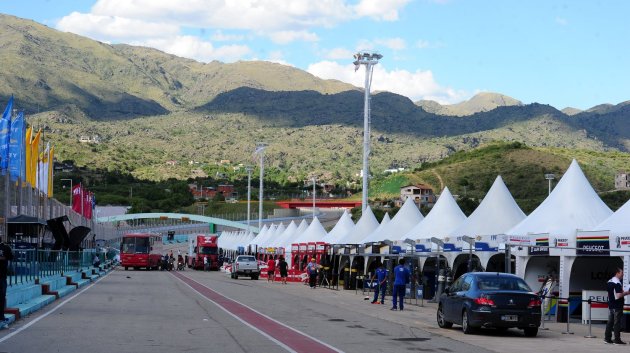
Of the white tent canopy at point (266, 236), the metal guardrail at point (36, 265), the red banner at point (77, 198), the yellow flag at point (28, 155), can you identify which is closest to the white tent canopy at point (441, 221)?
the metal guardrail at point (36, 265)

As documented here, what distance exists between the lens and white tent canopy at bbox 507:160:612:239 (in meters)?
28.4

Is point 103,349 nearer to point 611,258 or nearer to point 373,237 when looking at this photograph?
point 611,258

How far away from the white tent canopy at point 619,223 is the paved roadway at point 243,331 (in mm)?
2629

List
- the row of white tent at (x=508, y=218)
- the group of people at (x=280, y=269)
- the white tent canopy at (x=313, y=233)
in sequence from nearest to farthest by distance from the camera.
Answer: the row of white tent at (x=508, y=218)
the group of people at (x=280, y=269)
the white tent canopy at (x=313, y=233)

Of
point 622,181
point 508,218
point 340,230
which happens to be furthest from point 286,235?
point 622,181

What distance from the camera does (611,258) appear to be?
29.6m

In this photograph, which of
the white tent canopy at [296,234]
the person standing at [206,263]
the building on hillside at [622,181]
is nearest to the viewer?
the white tent canopy at [296,234]

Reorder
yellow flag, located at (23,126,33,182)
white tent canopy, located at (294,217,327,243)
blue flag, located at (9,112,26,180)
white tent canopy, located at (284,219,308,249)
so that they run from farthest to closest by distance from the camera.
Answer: white tent canopy, located at (284,219,308,249) → white tent canopy, located at (294,217,327,243) → yellow flag, located at (23,126,33,182) → blue flag, located at (9,112,26,180)

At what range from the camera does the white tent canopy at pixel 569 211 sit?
2836 centimetres

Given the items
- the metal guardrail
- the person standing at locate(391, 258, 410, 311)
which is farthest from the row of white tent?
the metal guardrail

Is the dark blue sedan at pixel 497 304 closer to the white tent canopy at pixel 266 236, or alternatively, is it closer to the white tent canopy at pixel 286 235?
the white tent canopy at pixel 286 235

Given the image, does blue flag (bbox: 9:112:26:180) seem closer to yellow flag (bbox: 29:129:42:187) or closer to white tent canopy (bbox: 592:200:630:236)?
yellow flag (bbox: 29:129:42:187)

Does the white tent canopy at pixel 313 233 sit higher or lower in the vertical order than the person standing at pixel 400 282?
higher

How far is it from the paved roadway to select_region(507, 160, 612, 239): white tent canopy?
2.94 m
